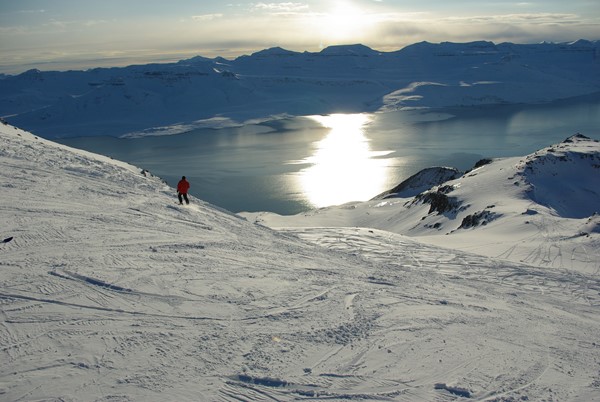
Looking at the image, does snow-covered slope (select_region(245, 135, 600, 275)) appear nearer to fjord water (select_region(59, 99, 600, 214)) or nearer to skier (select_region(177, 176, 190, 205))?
skier (select_region(177, 176, 190, 205))

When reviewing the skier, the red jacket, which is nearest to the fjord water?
the skier

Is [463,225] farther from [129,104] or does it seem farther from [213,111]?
[129,104]

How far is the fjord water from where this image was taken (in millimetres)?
53531

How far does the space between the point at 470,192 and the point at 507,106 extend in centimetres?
14789

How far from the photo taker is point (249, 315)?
24.6 ft

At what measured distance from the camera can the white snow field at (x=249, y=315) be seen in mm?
5859

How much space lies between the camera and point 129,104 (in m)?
173

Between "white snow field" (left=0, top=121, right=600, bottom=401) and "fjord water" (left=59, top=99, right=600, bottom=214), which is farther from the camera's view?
"fjord water" (left=59, top=99, right=600, bottom=214)

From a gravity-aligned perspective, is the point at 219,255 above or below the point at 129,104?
below

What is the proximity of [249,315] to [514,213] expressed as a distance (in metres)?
17.5

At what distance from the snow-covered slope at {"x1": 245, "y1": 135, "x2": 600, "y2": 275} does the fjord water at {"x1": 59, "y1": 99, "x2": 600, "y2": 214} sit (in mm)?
12269

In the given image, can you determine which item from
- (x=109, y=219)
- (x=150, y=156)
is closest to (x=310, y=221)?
(x=109, y=219)

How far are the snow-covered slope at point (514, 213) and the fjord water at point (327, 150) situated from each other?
40.3ft

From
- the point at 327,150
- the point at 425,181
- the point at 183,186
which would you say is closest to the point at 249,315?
the point at 183,186
